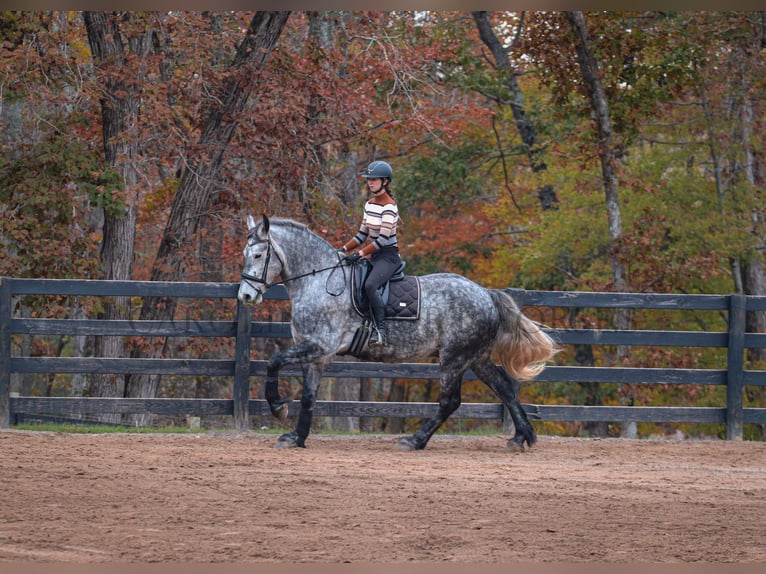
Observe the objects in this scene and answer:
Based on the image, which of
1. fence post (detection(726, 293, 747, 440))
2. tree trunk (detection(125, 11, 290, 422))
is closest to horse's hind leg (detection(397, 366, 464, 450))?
fence post (detection(726, 293, 747, 440))

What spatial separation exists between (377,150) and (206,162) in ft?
31.9

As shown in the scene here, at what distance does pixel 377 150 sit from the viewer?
2478cm

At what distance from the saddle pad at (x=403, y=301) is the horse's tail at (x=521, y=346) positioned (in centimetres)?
98

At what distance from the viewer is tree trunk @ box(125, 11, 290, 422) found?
15.6 m

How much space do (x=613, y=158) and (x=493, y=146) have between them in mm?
7395

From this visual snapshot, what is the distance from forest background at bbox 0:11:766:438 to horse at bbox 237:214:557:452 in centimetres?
473

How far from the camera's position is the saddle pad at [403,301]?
9.97 metres

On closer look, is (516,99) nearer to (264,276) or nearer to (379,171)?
(379,171)

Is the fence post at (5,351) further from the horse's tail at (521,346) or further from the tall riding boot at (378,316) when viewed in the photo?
the horse's tail at (521,346)

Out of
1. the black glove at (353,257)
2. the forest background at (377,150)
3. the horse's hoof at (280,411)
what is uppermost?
the forest background at (377,150)

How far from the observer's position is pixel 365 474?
27.3 feet

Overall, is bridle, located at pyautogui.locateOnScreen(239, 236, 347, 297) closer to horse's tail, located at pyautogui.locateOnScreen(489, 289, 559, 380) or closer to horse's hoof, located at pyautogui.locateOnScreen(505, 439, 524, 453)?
horse's tail, located at pyautogui.locateOnScreen(489, 289, 559, 380)

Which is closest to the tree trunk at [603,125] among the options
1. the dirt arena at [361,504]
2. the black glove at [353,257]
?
the dirt arena at [361,504]

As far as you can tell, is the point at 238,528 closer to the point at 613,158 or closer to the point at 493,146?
the point at 613,158
